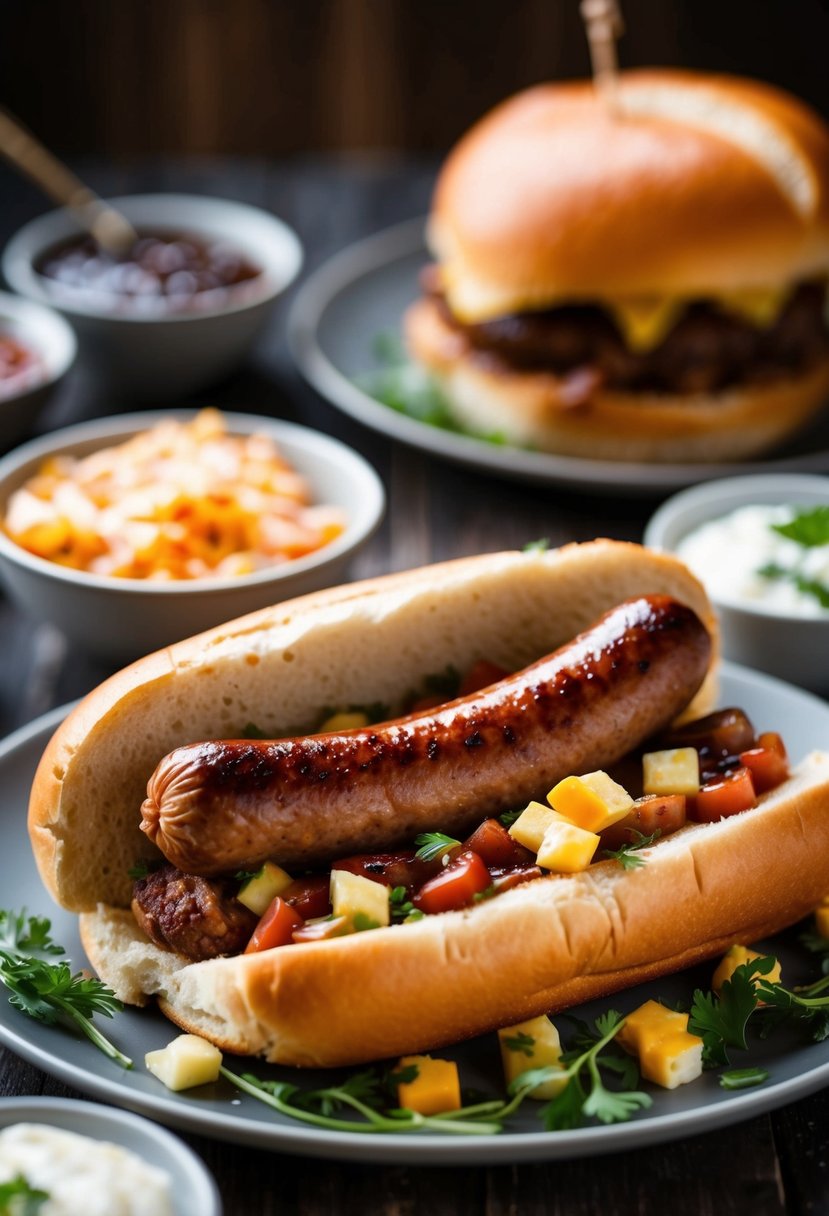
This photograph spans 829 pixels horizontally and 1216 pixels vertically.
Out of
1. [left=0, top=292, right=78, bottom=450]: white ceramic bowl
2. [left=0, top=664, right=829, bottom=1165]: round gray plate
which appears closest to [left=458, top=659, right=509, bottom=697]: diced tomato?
[left=0, top=664, right=829, bottom=1165]: round gray plate

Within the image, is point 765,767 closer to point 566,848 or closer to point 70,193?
point 566,848

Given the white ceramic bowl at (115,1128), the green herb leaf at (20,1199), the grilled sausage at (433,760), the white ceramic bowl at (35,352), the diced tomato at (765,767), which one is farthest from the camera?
the white ceramic bowl at (35,352)

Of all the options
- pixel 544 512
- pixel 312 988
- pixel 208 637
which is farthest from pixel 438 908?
pixel 544 512

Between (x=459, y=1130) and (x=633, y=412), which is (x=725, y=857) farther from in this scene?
(x=633, y=412)

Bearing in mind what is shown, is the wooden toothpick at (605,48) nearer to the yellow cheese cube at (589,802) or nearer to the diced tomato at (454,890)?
the yellow cheese cube at (589,802)

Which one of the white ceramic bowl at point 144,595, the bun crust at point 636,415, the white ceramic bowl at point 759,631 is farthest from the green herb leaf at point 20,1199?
the bun crust at point 636,415

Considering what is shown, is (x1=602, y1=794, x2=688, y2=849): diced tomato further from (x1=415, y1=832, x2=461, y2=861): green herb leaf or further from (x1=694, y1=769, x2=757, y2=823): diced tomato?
(x1=415, y1=832, x2=461, y2=861): green herb leaf
